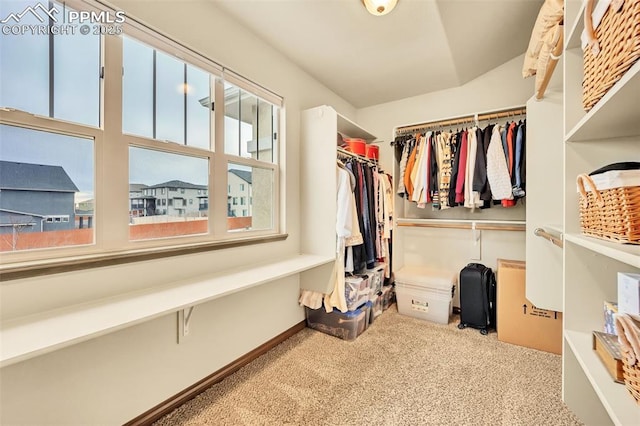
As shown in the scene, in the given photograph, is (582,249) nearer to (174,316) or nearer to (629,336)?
(629,336)

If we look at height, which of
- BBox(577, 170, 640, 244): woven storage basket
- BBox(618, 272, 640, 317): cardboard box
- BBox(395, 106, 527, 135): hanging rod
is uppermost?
BBox(395, 106, 527, 135): hanging rod

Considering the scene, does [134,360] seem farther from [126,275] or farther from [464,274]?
[464,274]

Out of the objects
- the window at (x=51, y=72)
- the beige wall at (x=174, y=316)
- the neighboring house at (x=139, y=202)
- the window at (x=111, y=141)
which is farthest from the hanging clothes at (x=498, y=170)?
the window at (x=51, y=72)

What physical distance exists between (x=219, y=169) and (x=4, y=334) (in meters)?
1.26

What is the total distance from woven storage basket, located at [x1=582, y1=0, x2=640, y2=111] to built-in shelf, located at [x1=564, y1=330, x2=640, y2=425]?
81cm

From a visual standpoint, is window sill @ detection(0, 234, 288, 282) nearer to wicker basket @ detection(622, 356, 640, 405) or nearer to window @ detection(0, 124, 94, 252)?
window @ detection(0, 124, 94, 252)

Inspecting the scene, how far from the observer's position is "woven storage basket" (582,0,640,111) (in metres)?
0.62

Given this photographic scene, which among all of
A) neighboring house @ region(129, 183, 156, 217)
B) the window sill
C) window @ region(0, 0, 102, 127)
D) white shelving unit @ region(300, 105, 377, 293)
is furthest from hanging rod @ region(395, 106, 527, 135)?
window @ region(0, 0, 102, 127)

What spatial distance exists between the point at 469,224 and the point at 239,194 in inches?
91.7

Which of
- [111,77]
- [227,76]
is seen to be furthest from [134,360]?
[227,76]

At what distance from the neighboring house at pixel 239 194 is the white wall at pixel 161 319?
301 mm

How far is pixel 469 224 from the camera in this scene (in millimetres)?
2799

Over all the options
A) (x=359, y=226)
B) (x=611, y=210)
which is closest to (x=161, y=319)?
(x=359, y=226)

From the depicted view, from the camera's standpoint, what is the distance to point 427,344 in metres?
2.28
